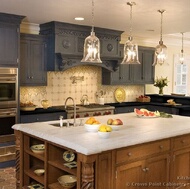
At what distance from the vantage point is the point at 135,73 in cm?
762

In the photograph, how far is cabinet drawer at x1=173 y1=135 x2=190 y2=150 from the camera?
3.65m

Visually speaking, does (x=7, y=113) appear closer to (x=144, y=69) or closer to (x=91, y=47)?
(x=91, y=47)

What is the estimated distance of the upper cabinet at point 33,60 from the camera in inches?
226

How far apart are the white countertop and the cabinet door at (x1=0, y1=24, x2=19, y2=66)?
1806 millimetres

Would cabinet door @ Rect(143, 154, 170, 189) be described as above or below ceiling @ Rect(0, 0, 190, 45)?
below

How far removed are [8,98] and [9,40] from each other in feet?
3.28

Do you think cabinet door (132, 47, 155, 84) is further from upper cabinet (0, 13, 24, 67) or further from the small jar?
upper cabinet (0, 13, 24, 67)

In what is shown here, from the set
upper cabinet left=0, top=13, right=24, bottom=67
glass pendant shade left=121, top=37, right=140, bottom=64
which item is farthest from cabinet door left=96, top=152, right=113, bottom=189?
upper cabinet left=0, top=13, right=24, bottom=67

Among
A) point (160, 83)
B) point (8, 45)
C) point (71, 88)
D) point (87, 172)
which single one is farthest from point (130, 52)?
point (160, 83)

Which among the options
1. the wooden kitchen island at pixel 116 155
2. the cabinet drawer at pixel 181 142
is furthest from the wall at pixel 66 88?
the cabinet drawer at pixel 181 142

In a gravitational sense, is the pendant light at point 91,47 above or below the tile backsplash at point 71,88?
above

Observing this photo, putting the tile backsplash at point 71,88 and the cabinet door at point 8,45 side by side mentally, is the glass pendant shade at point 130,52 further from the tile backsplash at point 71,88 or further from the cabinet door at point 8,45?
the tile backsplash at point 71,88

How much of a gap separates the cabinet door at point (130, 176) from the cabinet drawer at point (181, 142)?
0.63 m

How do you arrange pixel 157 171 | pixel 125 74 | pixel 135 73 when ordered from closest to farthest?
pixel 157 171 → pixel 125 74 → pixel 135 73
